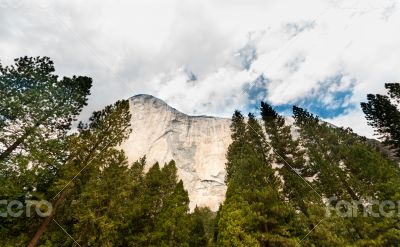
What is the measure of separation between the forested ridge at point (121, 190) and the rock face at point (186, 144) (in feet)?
210

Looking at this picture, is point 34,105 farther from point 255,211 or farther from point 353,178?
point 353,178

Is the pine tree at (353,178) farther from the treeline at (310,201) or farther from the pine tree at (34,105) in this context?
the pine tree at (34,105)

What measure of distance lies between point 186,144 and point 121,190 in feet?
282

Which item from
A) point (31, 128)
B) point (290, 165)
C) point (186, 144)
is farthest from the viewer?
point (186, 144)

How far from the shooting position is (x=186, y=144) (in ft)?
365

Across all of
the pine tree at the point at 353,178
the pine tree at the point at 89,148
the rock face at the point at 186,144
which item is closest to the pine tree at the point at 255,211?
the pine tree at the point at 353,178

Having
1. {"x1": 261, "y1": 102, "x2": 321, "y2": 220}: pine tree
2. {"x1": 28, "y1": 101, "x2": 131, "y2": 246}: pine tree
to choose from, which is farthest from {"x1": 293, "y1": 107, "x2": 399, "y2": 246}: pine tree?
{"x1": 28, "y1": 101, "x2": 131, "y2": 246}: pine tree

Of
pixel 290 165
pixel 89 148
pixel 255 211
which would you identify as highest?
pixel 290 165

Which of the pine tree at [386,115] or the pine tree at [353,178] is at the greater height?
the pine tree at [386,115]

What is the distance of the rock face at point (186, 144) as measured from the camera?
9625 centimetres

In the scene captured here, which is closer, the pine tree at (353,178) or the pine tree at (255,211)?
the pine tree at (255,211)

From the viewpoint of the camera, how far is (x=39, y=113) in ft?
67.9

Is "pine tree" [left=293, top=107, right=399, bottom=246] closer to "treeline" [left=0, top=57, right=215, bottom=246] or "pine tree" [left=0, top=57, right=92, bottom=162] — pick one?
"treeline" [left=0, top=57, right=215, bottom=246]

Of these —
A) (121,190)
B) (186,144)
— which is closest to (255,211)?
(121,190)
